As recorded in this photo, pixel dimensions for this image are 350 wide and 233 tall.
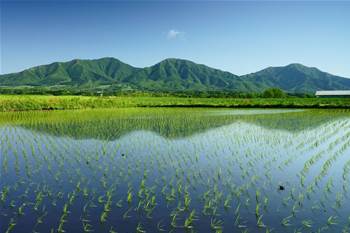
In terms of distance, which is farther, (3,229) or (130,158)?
(130,158)

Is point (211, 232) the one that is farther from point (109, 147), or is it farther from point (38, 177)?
point (109, 147)

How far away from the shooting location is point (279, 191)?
9570 millimetres

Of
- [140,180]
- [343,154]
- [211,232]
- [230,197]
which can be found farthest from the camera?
[343,154]

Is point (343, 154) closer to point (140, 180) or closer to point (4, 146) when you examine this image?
point (140, 180)

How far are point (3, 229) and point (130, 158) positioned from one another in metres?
7.55

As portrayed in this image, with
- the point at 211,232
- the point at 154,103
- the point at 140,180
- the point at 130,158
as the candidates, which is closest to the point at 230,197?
the point at 211,232

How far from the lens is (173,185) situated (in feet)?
33.1

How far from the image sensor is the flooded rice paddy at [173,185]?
727 centimetres

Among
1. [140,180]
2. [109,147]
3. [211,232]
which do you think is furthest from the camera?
[109,147]

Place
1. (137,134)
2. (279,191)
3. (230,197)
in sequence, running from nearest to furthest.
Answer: (230,197)
(279,191)
(137,134)

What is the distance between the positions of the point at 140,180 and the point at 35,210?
11.7 ft

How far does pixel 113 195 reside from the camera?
914cm

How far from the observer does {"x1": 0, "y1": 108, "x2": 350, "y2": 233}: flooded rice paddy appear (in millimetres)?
7273

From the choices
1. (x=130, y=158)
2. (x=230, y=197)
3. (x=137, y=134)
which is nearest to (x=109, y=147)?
(x=130, y=158)
